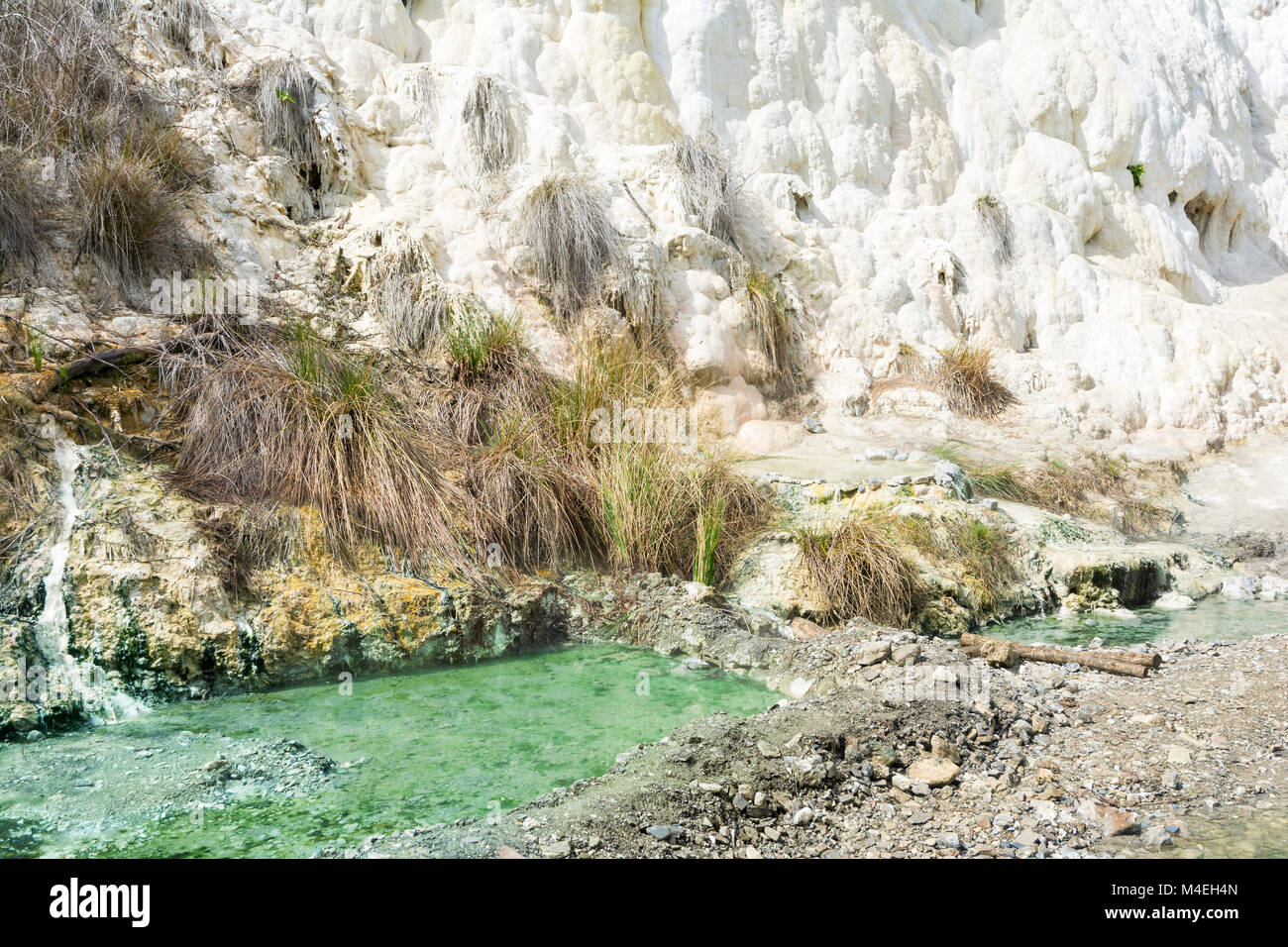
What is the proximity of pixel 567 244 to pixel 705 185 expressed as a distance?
1.73m

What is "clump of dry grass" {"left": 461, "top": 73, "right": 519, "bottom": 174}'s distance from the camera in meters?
7.35

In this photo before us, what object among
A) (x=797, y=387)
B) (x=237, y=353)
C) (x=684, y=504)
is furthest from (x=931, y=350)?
(x=237, y=353)

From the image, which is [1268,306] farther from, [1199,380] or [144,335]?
[144,335]

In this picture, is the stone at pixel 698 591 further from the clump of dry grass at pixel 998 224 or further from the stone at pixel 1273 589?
the clump of dry grass at pixel 998 224

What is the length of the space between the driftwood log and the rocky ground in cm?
14

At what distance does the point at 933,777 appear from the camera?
10.1 feet

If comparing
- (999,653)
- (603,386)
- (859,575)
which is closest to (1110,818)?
(999,653)

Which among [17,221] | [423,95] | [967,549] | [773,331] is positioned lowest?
[967,549]

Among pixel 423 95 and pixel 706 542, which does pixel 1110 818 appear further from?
pixel 423 95

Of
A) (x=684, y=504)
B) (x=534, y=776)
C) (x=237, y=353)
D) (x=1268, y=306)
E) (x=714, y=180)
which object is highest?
(x=714, y=180)

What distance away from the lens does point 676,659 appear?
450 centimetres

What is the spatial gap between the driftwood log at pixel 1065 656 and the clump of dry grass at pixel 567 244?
3.84m
